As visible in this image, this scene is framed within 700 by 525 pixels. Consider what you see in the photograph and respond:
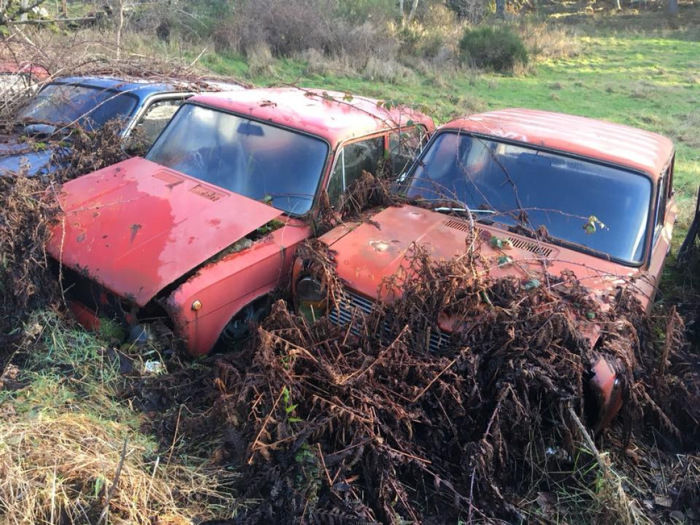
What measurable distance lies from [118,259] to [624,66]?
78.0 feet

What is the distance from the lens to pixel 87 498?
241 cm

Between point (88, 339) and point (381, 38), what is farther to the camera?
point (381, 38)

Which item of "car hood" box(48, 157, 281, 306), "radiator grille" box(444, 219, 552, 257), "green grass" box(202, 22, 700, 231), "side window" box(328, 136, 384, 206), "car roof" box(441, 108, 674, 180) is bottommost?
"green grass" box(202, 22, 700, 231)

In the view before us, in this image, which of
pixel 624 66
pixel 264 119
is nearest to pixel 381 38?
pixel 624 66

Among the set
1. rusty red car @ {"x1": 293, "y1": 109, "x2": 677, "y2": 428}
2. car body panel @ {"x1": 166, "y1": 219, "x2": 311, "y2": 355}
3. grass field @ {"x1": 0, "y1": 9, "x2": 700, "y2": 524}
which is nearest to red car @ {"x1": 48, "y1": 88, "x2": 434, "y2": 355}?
car body panel @ {"x1": 166, "y1": 219, "x2": 311, "y2": 355}

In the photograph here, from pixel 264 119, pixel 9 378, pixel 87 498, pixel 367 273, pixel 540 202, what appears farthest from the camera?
pixel 264 119

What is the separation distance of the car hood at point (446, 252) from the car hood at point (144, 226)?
663 millimetres

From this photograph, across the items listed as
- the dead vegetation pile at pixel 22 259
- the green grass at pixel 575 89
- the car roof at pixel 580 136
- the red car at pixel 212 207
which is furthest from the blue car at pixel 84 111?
the green grass at pixel 575 89

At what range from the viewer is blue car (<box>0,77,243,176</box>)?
5.02 m

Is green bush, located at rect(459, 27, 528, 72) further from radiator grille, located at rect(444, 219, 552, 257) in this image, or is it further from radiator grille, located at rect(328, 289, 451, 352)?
radiator grille, located at rect(328, 289, 451, 352)

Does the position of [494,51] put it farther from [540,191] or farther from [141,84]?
[540,191]

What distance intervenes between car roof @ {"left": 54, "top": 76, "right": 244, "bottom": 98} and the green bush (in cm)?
1527

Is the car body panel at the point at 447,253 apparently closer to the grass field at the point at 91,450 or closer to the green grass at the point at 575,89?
the grass field at the point at 91,450

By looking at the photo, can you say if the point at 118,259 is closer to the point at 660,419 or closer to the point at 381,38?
the point at 660,419
